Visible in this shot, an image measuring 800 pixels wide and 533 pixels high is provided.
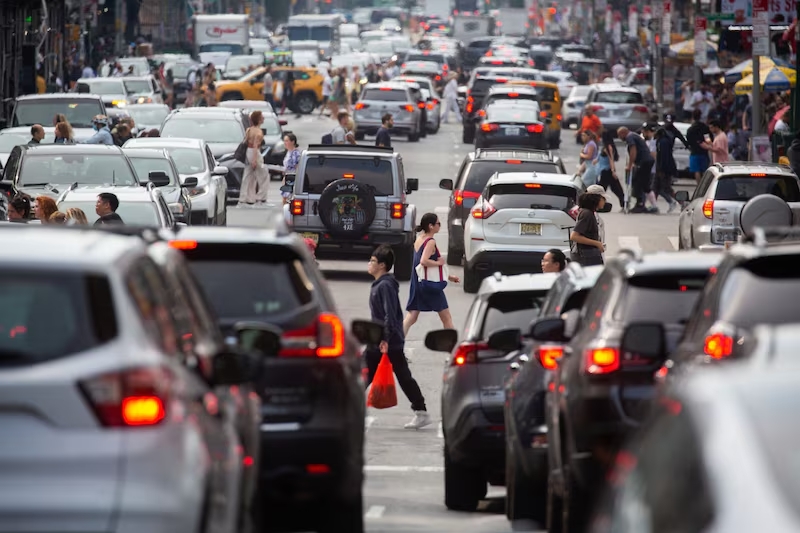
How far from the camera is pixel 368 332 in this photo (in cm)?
1040

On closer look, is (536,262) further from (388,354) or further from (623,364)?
(623,364)

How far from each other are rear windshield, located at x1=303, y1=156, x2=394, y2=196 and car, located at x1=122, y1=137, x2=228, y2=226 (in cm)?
262

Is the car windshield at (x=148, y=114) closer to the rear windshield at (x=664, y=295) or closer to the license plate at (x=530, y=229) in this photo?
the license plate at (x=530, y=229)

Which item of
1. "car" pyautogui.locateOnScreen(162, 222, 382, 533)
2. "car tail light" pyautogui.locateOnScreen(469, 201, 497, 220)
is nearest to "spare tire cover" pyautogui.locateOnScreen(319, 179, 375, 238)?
"car tail light" pyautogui.locateOnScreen(469, 201, 497, 220)

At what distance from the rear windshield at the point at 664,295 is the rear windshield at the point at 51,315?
343 centimetres

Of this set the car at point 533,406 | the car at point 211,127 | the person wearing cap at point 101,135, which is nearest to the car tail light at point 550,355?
the car at point 533,406

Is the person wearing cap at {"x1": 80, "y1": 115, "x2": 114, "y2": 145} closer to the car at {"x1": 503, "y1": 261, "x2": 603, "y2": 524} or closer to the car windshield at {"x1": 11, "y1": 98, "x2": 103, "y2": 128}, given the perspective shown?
the car windshield at {"x1": 11, "y1": 98, "x2": 103, "y2": 128}

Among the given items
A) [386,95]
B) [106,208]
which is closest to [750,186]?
[106,208]

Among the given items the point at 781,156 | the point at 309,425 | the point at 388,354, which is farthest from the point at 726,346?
the point at 781,156

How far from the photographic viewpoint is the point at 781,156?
Result: 34.1m

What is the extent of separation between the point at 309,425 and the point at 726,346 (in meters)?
2.23

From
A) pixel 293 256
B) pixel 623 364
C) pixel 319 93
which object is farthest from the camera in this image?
pixel 319 93

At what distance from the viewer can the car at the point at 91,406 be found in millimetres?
5559

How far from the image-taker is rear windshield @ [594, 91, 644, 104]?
5228 cm
